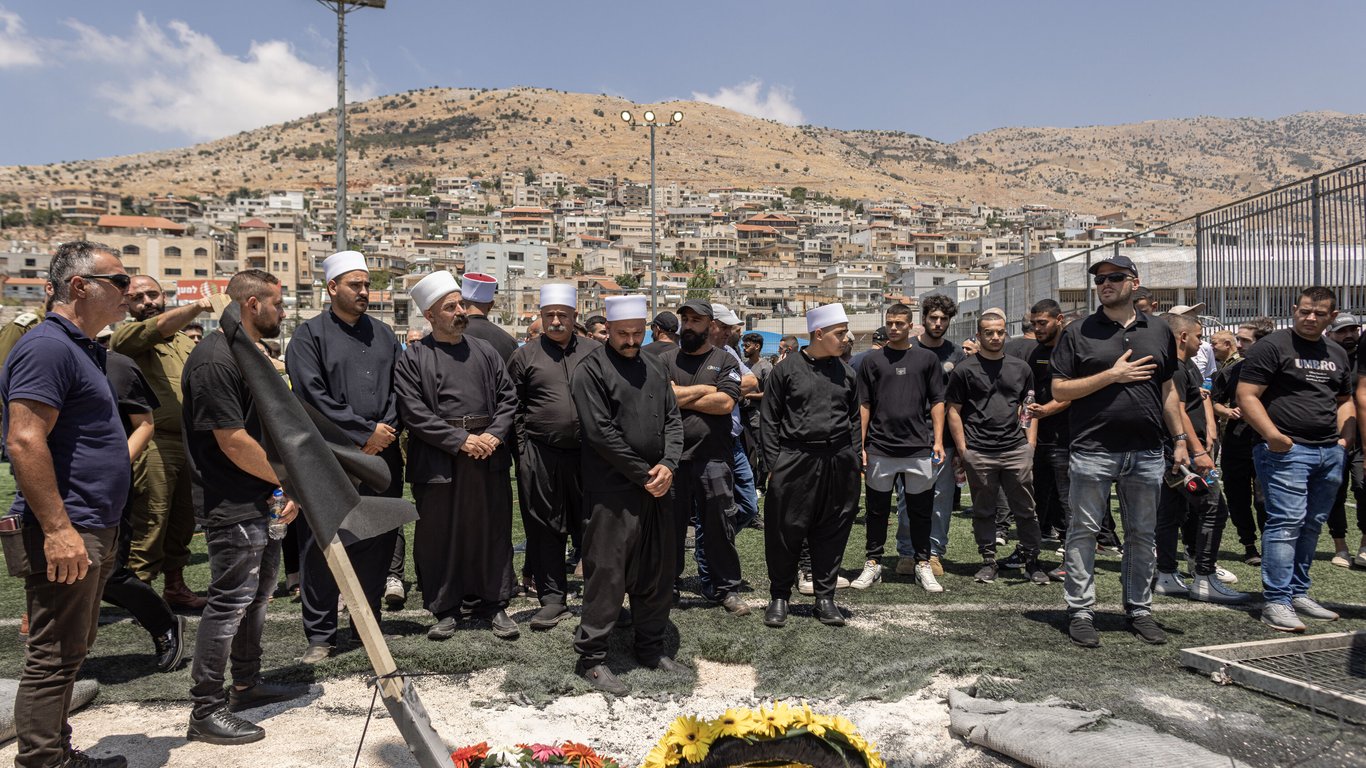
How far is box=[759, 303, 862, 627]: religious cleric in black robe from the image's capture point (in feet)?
18.8

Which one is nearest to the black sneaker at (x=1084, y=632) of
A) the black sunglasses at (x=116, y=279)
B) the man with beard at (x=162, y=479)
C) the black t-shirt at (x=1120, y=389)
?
the black t-shirt at (x=1120, y=389)

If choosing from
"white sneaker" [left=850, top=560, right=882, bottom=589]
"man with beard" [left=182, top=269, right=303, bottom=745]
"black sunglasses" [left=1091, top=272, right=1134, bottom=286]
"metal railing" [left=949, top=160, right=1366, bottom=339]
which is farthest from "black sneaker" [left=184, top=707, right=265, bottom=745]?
"metal railing" [left=949, top=160, right=1366, bottom=339]

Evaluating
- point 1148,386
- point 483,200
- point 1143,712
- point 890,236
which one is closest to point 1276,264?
point 1148,386

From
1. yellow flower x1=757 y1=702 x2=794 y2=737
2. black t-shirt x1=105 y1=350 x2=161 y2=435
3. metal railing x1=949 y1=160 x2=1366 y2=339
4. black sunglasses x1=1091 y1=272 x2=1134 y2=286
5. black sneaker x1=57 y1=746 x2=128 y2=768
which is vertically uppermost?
metal railing x1=949 y1=160 x2=1366 y2=339

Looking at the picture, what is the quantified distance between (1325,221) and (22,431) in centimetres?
1164

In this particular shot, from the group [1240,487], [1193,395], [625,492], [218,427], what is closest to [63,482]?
[218,427]

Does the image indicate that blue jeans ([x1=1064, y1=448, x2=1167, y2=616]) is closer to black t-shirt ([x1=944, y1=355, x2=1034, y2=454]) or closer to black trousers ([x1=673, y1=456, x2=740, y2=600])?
black t-shirt ([x1=944, y1=355, x2=1034, y2=454])

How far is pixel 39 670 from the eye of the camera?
11.2ft

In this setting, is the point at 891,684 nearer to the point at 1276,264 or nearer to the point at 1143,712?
the point at 1143,712

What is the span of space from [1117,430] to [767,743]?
10.7 feet

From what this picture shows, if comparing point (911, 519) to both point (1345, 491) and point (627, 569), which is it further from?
point (1345, 491)

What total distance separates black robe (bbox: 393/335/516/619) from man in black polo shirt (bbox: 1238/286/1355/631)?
15.4ft

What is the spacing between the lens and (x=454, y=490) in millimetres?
5480

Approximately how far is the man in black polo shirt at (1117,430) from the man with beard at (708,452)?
206 cm
